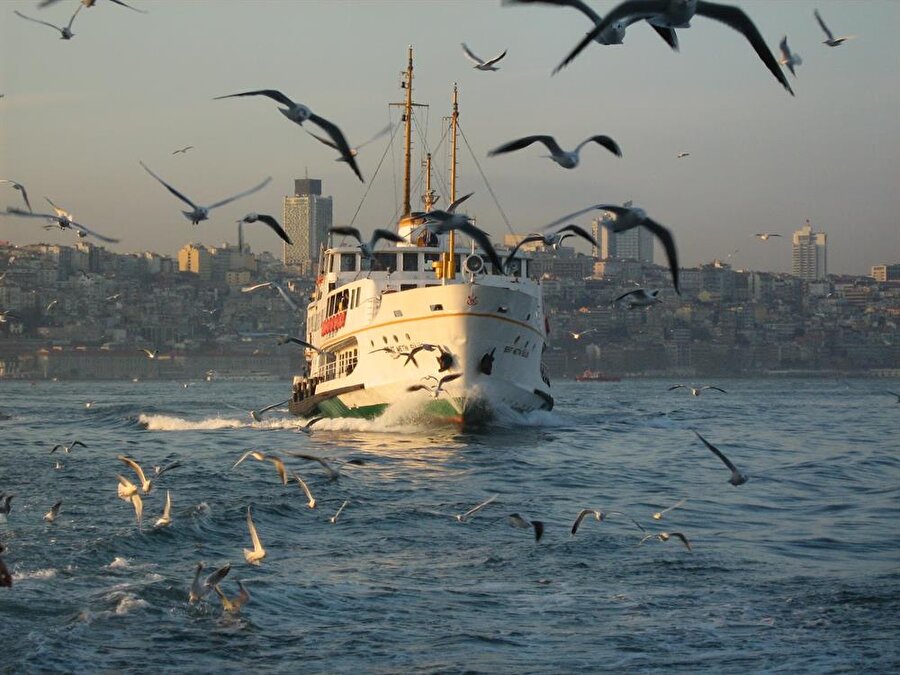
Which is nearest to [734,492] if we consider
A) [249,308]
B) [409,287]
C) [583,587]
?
[583,587]

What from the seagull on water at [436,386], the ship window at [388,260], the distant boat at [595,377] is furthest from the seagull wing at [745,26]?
the distant boat at [595,377]

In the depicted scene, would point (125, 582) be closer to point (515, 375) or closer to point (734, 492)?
point (734, 492)

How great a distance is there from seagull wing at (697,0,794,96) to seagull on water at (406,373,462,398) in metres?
23.2

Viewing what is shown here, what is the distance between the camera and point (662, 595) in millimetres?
14359

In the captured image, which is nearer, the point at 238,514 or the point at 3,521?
the point at 3,521

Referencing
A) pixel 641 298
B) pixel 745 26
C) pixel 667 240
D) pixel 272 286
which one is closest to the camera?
pixel 745 26

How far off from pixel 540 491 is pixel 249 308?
140945 mm

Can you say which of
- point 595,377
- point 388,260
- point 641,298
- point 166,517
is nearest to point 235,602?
point 166,517

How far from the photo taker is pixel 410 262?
39.1 m

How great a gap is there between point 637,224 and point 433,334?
21.6m

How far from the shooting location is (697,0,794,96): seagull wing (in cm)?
1073

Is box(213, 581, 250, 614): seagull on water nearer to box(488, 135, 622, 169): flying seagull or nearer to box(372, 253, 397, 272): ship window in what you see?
box(488, 135, 622, 169): flying seagull

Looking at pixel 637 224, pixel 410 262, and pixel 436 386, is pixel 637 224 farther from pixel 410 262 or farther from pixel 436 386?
pixel 410 262

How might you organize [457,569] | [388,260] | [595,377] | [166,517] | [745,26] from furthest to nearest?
[595,377] → [388,260] → [166,517] → [457,569] → [745,26]
